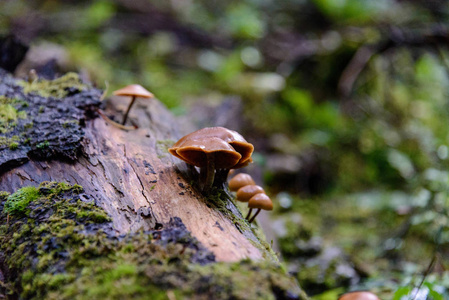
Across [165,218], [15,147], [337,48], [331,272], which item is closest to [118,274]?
[165,218]

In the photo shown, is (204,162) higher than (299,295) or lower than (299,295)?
higher

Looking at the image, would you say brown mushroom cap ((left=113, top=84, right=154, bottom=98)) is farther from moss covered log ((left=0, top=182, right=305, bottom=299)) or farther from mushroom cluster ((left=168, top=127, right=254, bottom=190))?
moss covered log ((left=0, top=182, right=305, bottom=299))

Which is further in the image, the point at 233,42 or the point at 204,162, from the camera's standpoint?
the point at 233,42

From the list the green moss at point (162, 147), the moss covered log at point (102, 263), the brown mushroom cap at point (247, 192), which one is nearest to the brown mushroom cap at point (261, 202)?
the brown mushroom cap at point (247, 192)

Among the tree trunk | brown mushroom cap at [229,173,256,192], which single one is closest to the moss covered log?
the tree trunk

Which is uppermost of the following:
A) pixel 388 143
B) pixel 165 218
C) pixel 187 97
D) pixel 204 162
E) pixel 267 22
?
pixel 267 22

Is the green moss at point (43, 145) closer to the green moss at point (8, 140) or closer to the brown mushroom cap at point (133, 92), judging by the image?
the green moss at point (8, 140)

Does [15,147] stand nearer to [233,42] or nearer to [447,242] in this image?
[447,242]
